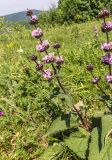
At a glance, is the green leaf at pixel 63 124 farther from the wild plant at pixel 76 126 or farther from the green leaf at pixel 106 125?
the green leaf at pixel 106 125

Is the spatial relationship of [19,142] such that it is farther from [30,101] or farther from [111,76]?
[111,76]

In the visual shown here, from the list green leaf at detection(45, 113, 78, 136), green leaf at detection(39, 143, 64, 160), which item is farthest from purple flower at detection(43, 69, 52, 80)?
green leaf at detection(39, 143, 64, 160)

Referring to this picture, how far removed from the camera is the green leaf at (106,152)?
279 centimetres

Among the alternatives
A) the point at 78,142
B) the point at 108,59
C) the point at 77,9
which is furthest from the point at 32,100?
the point at 77,9

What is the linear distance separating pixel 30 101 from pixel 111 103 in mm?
1345

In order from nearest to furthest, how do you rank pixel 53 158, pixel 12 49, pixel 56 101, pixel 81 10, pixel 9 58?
pixel 53 158 < pixel 56 101 < pixel 9 58 < pixel 12 49 < pixel 81 10

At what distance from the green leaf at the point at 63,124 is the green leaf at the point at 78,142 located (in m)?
0.10

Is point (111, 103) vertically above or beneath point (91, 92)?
above

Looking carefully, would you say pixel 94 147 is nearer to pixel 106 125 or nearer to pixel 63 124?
pixel 106 125

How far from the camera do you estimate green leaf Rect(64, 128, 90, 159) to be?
3.05m

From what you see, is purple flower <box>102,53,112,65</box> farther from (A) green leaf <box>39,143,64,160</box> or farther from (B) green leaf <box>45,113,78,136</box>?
(A) green leaf <box>39,143,64,160</box>

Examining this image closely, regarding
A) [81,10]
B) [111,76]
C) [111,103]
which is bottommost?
[81,10]

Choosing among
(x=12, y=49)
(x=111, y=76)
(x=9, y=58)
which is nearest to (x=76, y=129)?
(x=111, y=76)

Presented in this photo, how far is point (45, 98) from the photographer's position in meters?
4.09
